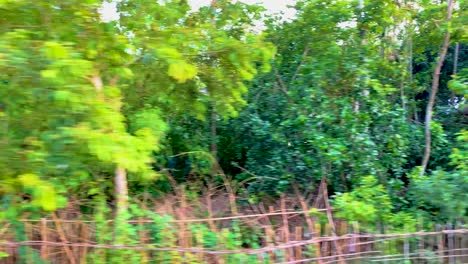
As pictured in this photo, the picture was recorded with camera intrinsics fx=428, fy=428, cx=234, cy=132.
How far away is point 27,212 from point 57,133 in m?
2.06

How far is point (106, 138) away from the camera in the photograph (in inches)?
130

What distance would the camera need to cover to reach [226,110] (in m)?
6.37

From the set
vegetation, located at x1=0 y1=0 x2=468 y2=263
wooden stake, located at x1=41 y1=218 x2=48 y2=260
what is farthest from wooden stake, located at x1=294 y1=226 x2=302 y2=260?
wooden stake, located at x1=41 y1=218 x2=48 y2=260

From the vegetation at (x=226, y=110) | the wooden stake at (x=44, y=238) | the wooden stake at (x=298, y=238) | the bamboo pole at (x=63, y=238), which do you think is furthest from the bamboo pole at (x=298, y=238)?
the wooden stake at (x=44, y=238)

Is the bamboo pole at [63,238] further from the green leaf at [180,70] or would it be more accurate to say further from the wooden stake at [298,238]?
the wooden stake at [298,238]

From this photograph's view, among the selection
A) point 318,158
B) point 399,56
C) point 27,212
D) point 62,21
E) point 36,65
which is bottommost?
point 27,212

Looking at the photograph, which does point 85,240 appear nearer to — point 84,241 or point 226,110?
point 84,241

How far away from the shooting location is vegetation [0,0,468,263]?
343 centimetres

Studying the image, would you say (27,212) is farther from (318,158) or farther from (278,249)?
(318,158)

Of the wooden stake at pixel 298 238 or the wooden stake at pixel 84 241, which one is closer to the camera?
the wooden stake at pixel 84 241

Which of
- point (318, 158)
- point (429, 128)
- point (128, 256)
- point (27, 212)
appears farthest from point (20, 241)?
point (429, 128)

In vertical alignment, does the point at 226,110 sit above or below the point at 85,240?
above

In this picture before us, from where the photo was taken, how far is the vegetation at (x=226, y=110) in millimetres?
3428

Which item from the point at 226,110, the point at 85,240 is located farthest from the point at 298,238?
the point at 85,240
